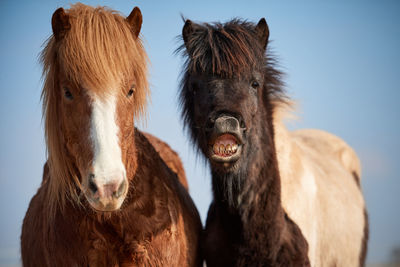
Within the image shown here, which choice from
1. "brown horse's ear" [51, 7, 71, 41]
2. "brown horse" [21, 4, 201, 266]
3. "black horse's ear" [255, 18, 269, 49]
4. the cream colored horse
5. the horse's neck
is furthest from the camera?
the cream colored horse

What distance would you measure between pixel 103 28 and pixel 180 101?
60.4 inches

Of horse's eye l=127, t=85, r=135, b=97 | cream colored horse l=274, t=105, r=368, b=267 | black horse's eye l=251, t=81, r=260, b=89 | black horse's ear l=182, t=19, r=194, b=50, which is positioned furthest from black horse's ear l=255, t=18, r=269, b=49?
horse's eye l=127, t=85, r=135, b=97

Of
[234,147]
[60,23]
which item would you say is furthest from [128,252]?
[60,23]

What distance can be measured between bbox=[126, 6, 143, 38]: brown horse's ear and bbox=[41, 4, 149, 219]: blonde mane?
0.07 metres

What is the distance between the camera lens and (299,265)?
3875mm

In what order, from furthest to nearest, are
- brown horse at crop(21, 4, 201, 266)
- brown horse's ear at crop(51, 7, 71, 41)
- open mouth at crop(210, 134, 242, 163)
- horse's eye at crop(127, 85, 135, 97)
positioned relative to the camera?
1. open mouth at crop(210, 134, 242, 163)
2. horse's eye at crop(127, 85, 135, 97)
3. brown horse's ear at crop(51, 7, 71, 41)
4. brown horse at crop(21, 4, 201, 266)

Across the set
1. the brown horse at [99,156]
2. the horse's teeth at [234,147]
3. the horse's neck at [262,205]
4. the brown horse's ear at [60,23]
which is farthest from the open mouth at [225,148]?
the brown horse's ear at [60,23]

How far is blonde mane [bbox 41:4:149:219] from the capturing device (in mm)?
2883

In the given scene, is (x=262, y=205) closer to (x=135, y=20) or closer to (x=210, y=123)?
(x=210, y=123)

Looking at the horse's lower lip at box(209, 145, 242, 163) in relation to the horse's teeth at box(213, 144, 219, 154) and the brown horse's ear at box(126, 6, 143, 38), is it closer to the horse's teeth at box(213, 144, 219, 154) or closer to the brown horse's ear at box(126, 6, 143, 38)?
the horse's teeth at box(213, 144, 219, 154)

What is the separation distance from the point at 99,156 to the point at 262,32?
2275mm

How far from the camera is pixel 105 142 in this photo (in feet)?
8.71

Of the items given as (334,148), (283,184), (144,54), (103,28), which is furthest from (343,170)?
(103,28)

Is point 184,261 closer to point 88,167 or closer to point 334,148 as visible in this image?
point 88,167
